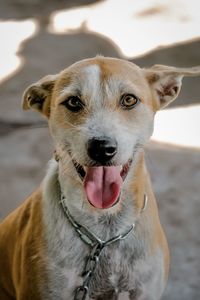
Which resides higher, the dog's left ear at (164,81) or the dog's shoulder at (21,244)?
the dog's left ear at (164,81)

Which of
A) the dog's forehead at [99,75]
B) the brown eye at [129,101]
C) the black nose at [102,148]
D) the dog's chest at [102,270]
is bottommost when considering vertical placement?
the dog's chest at [102,270]

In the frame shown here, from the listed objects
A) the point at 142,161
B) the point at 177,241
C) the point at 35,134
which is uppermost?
the point at 142,161

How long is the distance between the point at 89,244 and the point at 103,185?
0.29 meters

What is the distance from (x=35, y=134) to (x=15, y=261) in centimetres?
172

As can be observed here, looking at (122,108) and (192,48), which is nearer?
(122,108)

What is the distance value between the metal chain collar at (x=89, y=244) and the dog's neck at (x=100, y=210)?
20 millimetres

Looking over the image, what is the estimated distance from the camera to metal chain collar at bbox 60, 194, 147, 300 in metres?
2.69

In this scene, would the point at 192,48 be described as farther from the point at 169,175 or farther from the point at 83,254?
the point at 83,254

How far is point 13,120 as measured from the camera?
4.65 meters

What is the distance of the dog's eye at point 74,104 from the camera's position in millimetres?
2600

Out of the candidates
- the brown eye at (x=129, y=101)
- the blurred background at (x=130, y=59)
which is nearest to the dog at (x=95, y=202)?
the brown eye at (x=129, y=101)

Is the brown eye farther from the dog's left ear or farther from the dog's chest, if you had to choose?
the dog's chest

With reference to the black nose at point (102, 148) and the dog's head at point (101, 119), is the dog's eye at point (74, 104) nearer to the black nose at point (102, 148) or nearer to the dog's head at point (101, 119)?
the dog's head at point (101, 119)

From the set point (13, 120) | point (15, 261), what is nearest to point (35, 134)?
point (13, 120)
